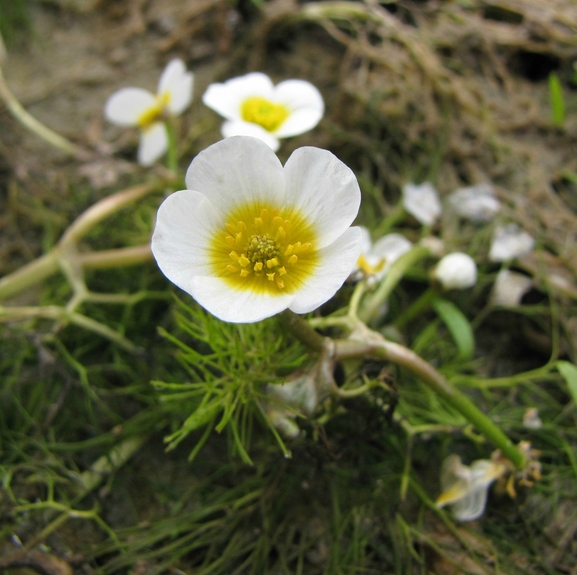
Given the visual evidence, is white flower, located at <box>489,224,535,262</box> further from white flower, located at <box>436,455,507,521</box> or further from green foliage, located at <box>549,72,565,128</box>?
white flower, located at <box>436,455,507,521</box>

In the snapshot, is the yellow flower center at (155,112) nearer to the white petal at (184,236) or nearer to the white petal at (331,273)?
the white petal at (184,236)

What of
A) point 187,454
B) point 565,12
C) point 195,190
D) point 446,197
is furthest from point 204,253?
point 565,12

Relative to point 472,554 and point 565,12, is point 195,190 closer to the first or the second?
point 472,554

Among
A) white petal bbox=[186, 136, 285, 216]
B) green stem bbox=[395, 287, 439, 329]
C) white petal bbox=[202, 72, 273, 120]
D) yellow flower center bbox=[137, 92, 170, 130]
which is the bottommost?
green stem bbox=[395, 287, 439, 329]

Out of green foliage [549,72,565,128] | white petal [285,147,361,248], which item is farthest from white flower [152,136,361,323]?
green foliage [549,72,565,128]

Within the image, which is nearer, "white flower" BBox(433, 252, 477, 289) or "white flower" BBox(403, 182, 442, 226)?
"white flower" BBox(433, 252, 477, 289)

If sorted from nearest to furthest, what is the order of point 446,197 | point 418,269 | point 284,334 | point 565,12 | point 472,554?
1. point 284,334
2. point 472,554
3. point 418,269
4. point 446,197
5. point 565,12

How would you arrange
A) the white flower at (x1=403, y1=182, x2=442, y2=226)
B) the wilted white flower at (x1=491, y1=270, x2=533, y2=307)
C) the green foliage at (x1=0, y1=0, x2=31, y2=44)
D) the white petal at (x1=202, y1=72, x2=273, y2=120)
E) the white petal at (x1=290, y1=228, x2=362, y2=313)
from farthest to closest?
the green foliage at (x1=0, y1=0, x2=31, y2=44)
the white flower at (x1=403, y1=182, x2=442, y2=226)
the wilted white flower at (x1=491, y1=270, x2=533, y2=307)
the white petal at (x1=202, y1=72, x2=273, y2=120)
the white petal at (x1=290, y1=228, x2=362, y2=313)
